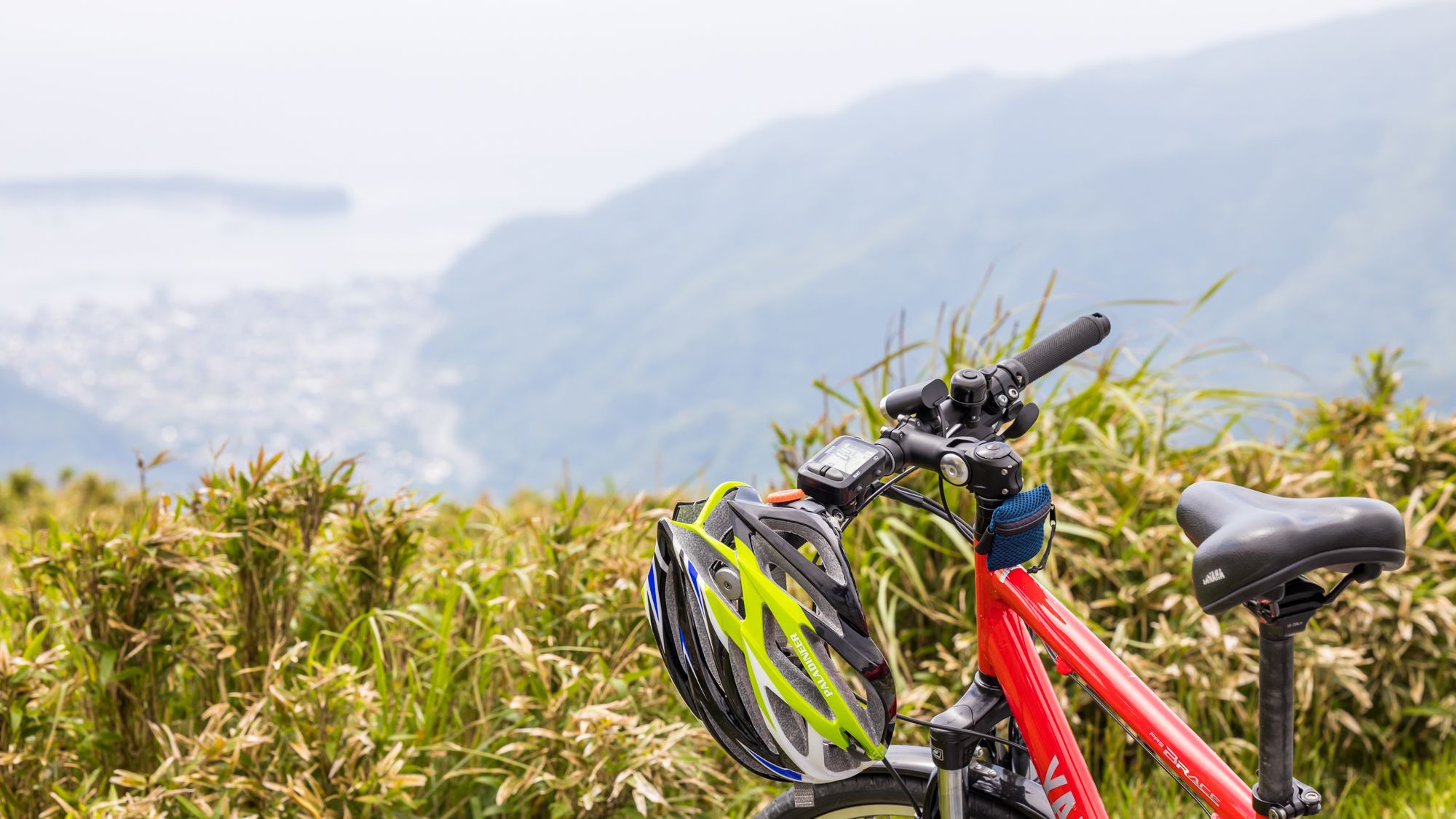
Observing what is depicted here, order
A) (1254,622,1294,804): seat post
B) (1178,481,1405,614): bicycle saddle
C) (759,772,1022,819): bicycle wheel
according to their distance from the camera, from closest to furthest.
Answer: (1178,481,1405,614): bicycle saddle, (1254,622,1294,804): seat post, (759,772,1022,819): bicycle wheel

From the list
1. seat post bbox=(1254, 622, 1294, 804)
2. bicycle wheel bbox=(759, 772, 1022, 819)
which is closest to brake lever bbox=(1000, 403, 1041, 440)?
seat post bbox=(1254, 622, 1294, 804)

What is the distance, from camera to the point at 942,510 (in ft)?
5.09

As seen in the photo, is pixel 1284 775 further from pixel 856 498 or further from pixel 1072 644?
pixel 856 498

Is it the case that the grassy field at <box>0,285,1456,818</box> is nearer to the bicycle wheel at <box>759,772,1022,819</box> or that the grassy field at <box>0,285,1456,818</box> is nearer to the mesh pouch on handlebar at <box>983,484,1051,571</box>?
the bicycle wheel at <box>759,772,1022,819</box>

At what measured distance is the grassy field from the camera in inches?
95.1

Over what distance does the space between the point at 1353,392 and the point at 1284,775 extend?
3.52 meters

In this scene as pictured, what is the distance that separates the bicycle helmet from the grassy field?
1021mm

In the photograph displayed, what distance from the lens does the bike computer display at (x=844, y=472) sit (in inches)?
52.0

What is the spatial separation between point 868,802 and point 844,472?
74cm

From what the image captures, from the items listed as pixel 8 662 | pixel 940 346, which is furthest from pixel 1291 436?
pixel 8 662

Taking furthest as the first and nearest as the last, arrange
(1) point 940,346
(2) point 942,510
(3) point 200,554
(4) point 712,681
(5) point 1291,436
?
1. (5) point 1291,436
2. (1) point 940,346
3. (3) point 200,554
4. (2) point 942,510
5. (4) point 712,681

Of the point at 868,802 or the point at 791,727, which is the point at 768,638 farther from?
the point at 868,802

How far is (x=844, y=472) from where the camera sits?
1.33 m

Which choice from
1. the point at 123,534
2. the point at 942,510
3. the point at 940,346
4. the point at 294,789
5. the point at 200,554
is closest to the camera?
the point at 942,510
